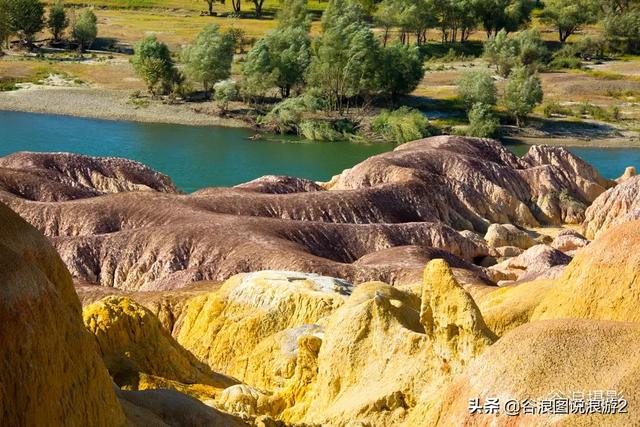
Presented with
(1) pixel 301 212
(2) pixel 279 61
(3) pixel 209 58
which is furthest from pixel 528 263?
(3) pixel 209 58

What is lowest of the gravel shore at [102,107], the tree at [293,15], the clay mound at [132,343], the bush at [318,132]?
the bush at [318,132]

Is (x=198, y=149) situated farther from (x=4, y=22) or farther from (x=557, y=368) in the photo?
(x=557, y=368)

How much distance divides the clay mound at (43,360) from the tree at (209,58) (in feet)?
360

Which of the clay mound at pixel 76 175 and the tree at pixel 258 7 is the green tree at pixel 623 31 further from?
the clay mound at pixel 76 175

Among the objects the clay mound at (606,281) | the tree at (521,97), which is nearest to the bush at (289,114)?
the tree at (521,97)

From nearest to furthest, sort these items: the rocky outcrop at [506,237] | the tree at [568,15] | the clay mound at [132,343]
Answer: the clay mound at [132,343] < the rocky outcrop at [506,237] < the tree at [568,15]

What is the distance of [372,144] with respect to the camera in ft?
345

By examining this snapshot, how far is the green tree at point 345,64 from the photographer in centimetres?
11475

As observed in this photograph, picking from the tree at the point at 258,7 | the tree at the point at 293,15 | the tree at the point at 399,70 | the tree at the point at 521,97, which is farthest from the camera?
the tree at the point at 258,7

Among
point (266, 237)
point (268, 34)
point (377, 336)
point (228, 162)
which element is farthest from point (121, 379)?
point (268, 34)

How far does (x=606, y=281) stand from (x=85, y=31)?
136438 millimetres

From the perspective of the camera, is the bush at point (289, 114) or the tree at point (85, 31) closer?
the bush at point (289, 114)

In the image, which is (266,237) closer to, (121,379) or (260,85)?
(121,379)

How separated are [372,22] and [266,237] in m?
141
